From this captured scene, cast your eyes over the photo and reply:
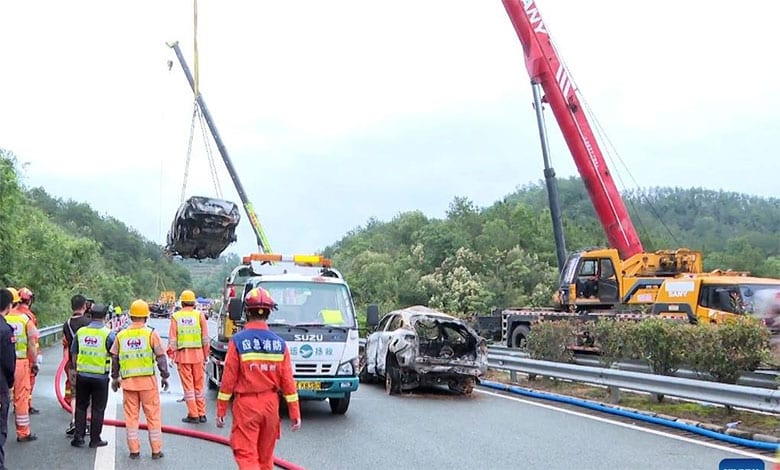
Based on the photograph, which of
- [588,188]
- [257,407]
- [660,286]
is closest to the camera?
[257,407]

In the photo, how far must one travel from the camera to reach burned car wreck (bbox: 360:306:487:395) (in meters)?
14.0

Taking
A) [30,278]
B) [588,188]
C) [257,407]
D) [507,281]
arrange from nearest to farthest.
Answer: [257,407] → [588,188] → [30,278] → [507,281]

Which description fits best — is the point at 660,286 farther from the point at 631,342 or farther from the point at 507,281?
the point at 507,281

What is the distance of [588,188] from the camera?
20.2 m

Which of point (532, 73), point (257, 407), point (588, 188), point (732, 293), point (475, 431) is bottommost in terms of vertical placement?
point (475, 431)

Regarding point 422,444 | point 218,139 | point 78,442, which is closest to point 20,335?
point 78,442

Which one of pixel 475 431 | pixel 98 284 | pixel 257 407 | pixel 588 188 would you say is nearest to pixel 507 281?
pixel 98 284

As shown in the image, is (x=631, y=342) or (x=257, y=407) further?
(x=631, y=342)

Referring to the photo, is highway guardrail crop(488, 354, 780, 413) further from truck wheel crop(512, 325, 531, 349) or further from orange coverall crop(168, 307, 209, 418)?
orange coverall crop(168, 307, 209, 418)

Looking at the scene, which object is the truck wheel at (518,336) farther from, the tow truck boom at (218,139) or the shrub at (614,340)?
the tow truck boom at (218,139)

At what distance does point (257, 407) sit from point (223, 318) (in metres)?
7.45

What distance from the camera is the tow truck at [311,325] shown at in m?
11.4

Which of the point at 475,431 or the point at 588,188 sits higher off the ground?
the point at 588,188

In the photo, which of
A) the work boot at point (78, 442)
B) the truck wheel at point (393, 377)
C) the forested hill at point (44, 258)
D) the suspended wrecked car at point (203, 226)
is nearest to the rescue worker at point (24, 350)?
the work boot at point (78, 442)
